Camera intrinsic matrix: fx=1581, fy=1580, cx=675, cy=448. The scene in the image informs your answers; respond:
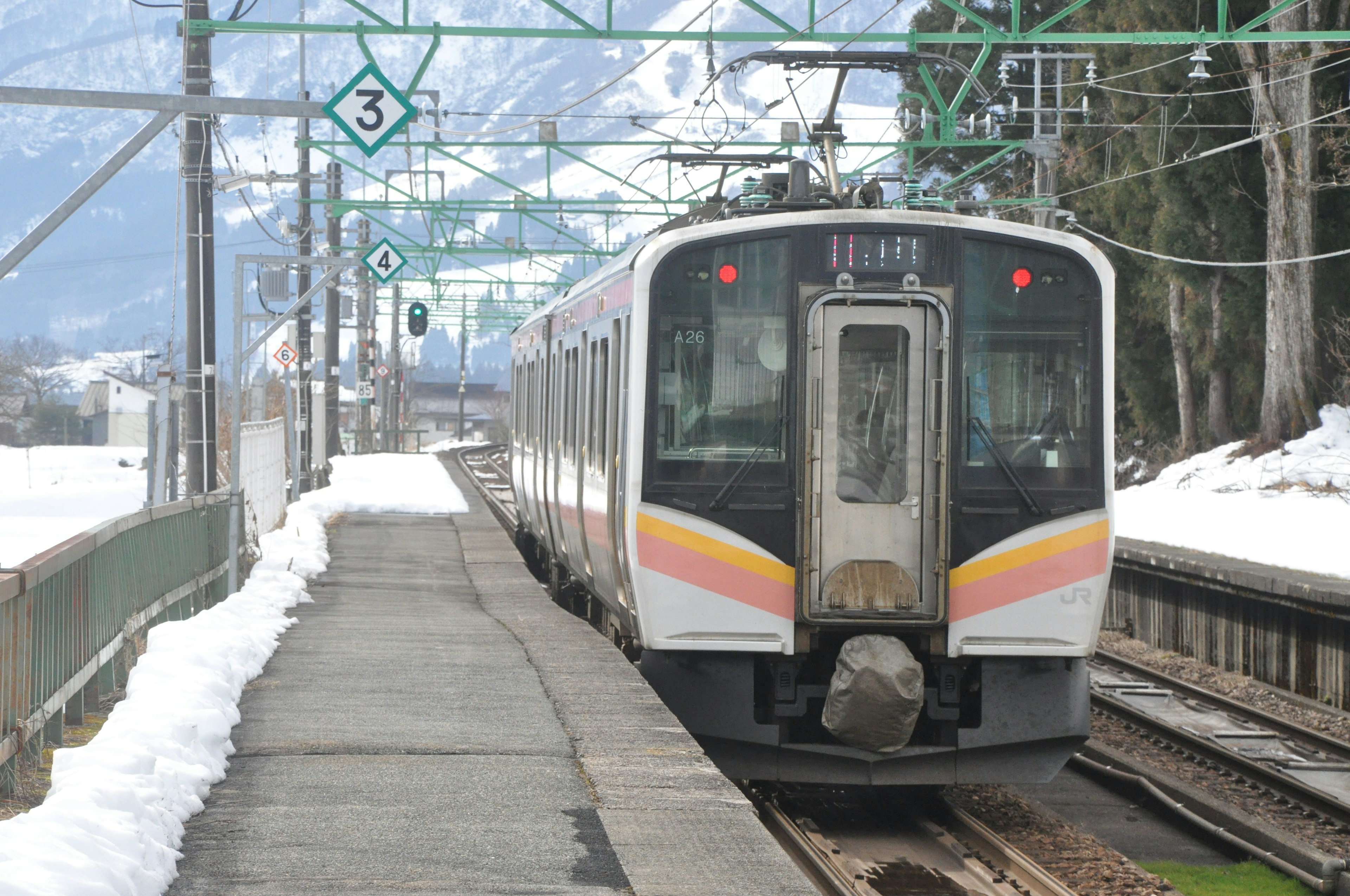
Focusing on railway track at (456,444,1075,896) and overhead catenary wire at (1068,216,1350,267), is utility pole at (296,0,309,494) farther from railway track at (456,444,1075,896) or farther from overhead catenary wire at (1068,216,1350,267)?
railway track at (456,444,1075,896)

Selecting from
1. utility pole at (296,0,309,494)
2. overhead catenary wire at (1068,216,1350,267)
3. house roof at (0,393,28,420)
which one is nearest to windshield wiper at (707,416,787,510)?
overhead catenary wire at (1068,216,1350,267)

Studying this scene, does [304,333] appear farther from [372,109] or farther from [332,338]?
[372,109]

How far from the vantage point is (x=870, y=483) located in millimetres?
7840

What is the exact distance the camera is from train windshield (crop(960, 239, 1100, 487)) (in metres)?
7.90

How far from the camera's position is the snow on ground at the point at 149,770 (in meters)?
4.47

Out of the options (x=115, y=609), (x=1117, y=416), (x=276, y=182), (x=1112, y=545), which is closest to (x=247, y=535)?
(x=115, y=609)

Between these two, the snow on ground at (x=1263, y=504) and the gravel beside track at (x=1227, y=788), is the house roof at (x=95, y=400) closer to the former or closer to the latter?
the snow on ground at (x=1263, y=504)

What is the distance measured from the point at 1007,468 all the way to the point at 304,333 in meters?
23.3

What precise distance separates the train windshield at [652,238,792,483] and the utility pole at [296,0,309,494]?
66.3 feet

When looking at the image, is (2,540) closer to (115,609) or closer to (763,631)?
(115,609)

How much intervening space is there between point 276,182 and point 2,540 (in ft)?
23.2

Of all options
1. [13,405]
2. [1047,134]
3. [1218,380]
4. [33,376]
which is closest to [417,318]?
[1218,380]

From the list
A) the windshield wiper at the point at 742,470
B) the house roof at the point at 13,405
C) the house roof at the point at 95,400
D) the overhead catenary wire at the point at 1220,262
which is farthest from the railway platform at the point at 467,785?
the house roof at the point at 95,400

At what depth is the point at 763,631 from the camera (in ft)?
25.4
